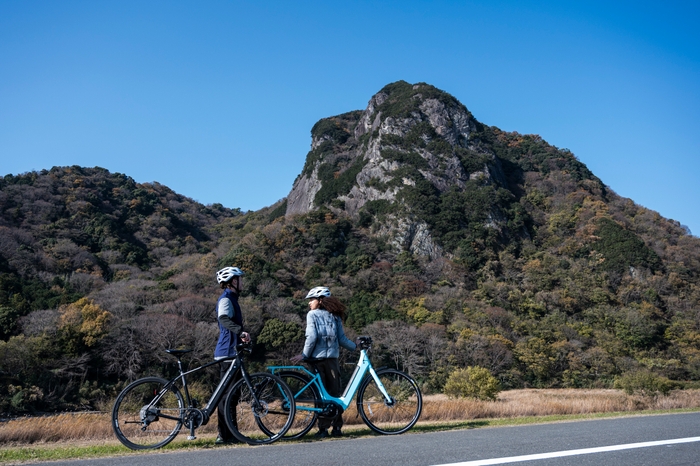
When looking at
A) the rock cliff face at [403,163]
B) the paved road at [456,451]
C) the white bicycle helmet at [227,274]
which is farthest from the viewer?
the rock cliff face at [403,163]

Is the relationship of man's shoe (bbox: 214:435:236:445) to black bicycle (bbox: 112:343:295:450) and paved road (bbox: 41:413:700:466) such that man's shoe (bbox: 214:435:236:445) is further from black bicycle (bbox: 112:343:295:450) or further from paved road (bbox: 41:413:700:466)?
paved road (bbox: 41:413:700:466)

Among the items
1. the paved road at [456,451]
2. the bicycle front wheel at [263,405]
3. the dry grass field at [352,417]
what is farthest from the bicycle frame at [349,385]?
the dry grass field at [352,417]

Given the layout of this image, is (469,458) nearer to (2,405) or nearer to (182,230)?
(2,405)

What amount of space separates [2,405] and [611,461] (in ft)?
80.2

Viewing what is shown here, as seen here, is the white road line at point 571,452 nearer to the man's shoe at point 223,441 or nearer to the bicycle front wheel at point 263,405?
the bicycle front wheel at point 263,405

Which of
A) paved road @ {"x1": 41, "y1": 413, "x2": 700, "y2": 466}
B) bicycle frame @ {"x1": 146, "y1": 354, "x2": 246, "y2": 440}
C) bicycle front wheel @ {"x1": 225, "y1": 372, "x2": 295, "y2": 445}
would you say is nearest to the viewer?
paved road @ {"x1": 41, "y1": 413, "x2": 700, "y2": 466}

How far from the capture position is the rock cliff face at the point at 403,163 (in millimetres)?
67044

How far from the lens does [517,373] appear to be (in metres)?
36.9

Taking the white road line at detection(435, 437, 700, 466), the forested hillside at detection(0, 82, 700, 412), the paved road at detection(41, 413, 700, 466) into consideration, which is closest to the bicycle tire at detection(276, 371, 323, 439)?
the paved road at detection(41, 413, 700, 466)

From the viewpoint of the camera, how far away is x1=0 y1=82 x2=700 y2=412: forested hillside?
3133cm

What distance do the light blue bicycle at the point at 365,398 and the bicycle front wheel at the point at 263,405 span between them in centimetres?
A: 15

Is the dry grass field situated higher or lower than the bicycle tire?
lower

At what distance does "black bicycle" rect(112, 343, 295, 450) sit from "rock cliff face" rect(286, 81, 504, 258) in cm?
5882

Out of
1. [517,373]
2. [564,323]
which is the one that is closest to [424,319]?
[517,373]
